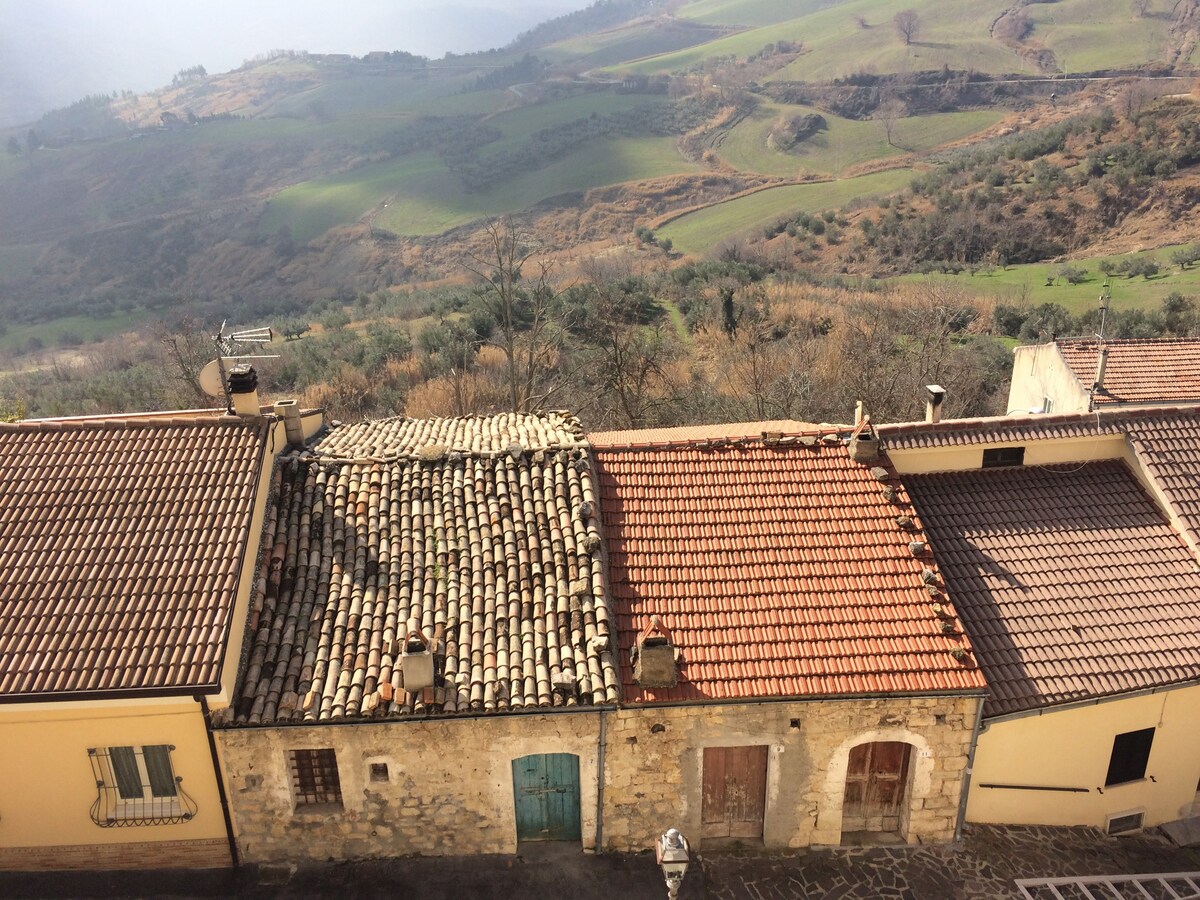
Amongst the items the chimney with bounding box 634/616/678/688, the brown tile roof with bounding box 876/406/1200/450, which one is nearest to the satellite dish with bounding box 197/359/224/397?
the chimney with bounding box 634/616/678/688

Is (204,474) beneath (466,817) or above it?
above

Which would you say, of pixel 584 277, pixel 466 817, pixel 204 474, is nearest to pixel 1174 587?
pixel 466 817

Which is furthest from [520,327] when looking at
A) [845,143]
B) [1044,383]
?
[845,143]

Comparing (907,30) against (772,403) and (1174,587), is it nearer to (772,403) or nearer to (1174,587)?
(772,403)

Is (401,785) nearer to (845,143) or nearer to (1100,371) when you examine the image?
(1100,371)

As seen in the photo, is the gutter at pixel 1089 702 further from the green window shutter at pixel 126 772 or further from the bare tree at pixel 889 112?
the bare tree at pixel 889 112

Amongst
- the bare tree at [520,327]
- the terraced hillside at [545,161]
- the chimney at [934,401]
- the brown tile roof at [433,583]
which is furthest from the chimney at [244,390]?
the terraced hillside at [545,161]
